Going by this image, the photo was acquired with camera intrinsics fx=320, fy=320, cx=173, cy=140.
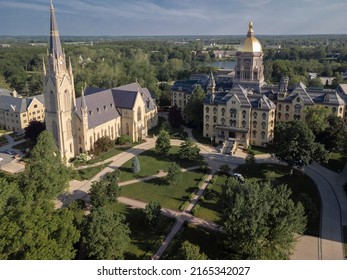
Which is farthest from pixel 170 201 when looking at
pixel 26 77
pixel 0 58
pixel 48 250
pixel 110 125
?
pixel 0 58

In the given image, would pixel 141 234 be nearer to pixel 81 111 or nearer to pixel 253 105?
pixel 81 111

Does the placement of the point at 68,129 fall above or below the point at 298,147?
above

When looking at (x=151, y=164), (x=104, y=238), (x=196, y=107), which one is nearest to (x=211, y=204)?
(x=151, y=164)

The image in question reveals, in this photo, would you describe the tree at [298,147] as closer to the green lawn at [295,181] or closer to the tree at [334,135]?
the green lawn at [295,181]

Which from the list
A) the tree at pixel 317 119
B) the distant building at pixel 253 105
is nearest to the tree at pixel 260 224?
the distant building at pixel 253 105

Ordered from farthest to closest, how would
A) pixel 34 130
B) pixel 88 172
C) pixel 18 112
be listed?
pixel 18 112 < pixel 34 130 < pixel 88 172
